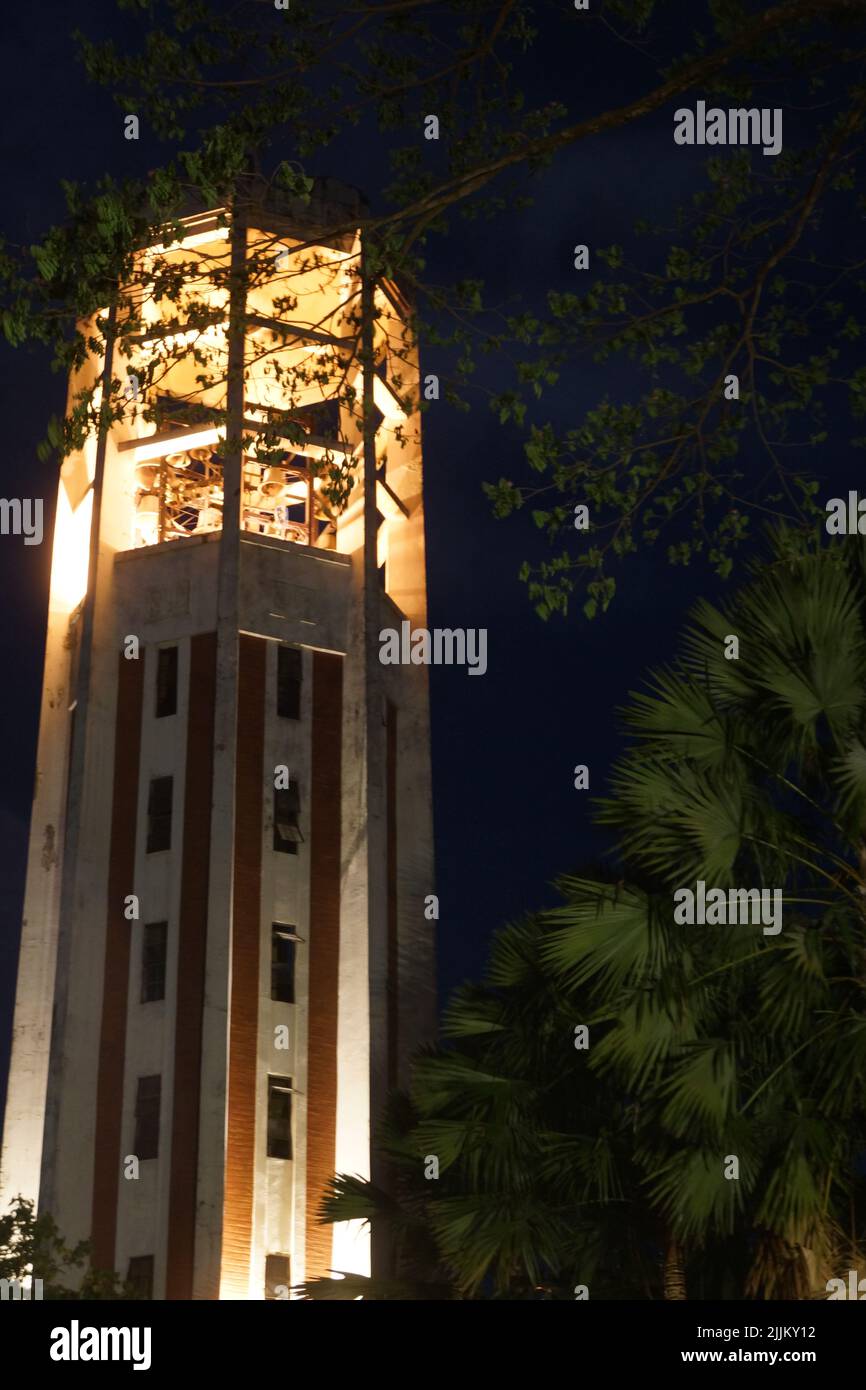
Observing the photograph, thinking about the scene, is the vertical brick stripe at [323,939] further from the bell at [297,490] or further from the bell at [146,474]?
the bell at [146,474]

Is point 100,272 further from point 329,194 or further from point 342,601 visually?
point 329,194

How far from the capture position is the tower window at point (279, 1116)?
39031 mm

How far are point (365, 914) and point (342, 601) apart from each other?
750cm

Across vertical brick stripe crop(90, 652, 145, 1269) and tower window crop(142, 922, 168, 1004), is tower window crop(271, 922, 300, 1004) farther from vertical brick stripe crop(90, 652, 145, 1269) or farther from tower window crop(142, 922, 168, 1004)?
vertical brick stripe crop(90, 652, 145, 1269)

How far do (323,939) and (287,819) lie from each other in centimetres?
266

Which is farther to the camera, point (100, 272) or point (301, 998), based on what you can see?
point (301, 998)

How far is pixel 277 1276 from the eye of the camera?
125ft

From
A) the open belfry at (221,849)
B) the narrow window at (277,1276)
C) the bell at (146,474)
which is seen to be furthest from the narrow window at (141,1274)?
the bell at (146,474)

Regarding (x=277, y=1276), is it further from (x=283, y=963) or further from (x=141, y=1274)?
(x=283, y=963)

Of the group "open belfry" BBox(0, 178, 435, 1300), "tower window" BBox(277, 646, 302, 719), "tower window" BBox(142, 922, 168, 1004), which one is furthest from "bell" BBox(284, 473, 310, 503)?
"tower window" BBox(142, 922, 168, 1004)

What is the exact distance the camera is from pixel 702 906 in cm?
1870

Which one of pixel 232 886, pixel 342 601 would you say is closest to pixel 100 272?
pixel 232 886
